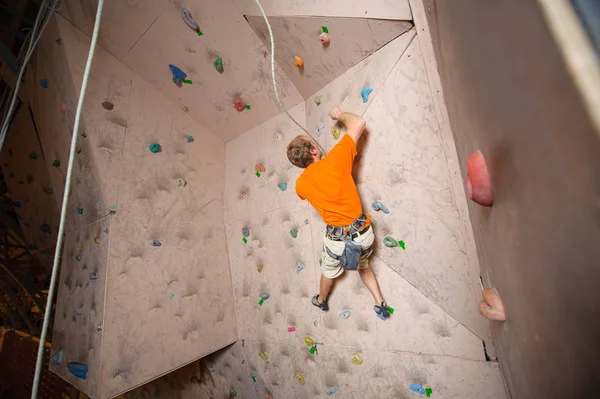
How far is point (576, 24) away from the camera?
14.1 inches

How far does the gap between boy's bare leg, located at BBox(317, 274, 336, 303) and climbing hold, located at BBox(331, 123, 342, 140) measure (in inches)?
34.2

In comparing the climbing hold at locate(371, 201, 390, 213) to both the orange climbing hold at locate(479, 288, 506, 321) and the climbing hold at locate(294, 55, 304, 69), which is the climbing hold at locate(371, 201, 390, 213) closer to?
the orange climbing hold at locate(479, 288, 506, 321)

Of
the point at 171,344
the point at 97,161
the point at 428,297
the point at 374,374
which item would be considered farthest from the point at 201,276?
the point at 428,297

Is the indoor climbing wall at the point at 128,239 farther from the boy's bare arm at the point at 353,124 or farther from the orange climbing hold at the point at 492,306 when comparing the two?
the orange climbing hold at the point at 492,306

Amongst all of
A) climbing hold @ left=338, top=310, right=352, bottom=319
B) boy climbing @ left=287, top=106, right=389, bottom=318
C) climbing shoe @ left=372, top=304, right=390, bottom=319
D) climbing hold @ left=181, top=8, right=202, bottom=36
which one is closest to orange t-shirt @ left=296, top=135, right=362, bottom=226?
boy climbing @ left=287, top=106, right=389, bottom=318

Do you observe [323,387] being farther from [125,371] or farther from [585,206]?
[585,206]

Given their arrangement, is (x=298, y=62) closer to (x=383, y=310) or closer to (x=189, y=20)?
(x=189, y=20)

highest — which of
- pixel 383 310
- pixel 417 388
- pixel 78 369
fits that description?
pixel 383 310

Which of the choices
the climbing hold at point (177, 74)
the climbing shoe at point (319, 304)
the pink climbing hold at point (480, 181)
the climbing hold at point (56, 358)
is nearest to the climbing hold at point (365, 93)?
the pink climbing hold at point (480, 181)

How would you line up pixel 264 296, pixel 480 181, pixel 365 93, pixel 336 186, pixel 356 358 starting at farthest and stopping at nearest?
pixel 264 296, pixel 356 358, pixel 365 93, pixel 336 186, pixel 480 181

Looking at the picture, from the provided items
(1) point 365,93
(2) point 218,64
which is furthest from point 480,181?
(2) point 218,64

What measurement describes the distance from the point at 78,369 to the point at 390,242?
2.18m

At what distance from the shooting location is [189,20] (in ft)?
6.43

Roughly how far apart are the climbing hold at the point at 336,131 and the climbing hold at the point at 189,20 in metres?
1.09
